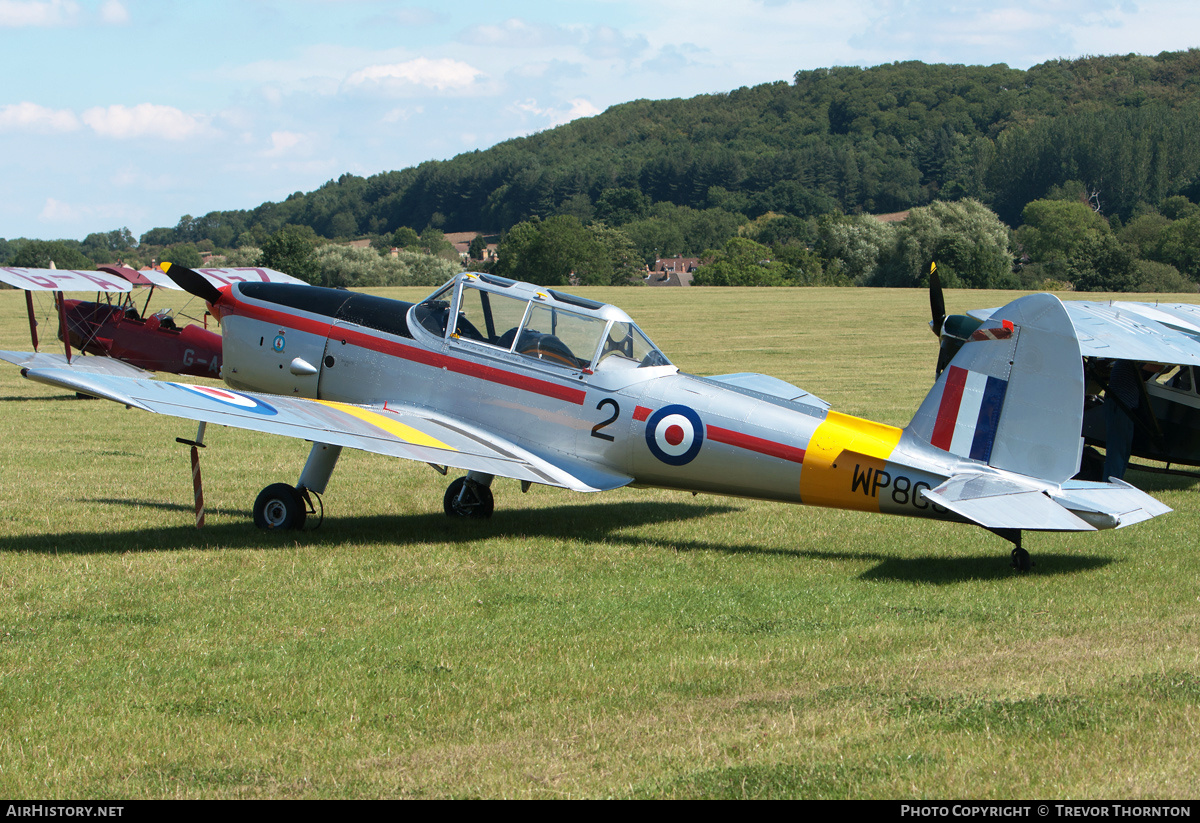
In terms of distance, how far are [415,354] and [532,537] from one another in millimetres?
1945

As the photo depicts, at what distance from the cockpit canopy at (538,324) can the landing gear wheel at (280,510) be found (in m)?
1.87

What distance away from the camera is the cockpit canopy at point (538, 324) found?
875cm

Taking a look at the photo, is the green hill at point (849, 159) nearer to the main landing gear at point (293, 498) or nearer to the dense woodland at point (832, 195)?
the dense woodland at point (832, 195)

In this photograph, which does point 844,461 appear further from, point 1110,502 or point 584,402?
point 584,402

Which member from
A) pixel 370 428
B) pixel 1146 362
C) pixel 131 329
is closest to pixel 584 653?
pixel 370 428

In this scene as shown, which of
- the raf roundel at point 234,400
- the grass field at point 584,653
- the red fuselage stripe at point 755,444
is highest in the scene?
the raf roundel at point 234,400

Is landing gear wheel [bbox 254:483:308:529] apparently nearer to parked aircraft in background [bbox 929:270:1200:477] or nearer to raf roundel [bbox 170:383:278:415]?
raf roundel [bbox 170:383:278:415]

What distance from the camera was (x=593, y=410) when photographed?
341 inches

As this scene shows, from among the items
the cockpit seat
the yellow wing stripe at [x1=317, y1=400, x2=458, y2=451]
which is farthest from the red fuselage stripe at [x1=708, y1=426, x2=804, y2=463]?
the yellow wing stripe at [x1=317, y1=400, x2=458, y2=451]

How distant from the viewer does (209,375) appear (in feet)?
60.6

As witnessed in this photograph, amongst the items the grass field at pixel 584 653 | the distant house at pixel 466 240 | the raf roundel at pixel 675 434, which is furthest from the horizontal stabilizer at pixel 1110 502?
the distant house at pixel 466 240

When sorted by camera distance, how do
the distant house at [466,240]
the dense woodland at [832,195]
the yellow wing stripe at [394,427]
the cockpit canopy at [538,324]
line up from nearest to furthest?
the yellow wing stripe at [394,427], the cockpit canopy at [538,324], the dense woodland at [832,195], the distant house at [466,240]

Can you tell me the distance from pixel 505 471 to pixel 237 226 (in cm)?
16584

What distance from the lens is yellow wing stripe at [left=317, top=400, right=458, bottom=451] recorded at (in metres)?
8.52
